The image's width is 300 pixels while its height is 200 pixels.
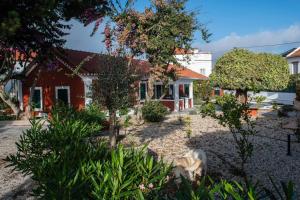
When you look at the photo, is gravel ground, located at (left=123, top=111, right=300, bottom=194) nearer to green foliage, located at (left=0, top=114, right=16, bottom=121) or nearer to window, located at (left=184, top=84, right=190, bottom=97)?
green foliage, located at (left=0, top=114, right=16, bottom=121)

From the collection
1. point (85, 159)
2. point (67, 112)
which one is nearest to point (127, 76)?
point (67, 112)

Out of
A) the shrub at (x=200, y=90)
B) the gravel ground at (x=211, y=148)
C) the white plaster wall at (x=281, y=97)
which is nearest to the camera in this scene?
the gravel ground at (x=211, y=148)

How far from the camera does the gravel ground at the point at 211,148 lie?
795 centimetres

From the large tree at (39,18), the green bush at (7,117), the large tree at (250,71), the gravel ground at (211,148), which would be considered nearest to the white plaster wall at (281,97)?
the large tree at (250,71)

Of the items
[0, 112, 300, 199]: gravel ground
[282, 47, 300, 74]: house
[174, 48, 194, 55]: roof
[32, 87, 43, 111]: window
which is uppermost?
Answer: [282, 47, 300, 74]: house

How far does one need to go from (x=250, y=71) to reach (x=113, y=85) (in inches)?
589

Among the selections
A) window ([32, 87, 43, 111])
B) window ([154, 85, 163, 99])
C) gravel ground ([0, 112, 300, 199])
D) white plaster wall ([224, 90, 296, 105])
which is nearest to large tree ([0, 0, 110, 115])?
gravel ground ([0, 112, 300, 199])

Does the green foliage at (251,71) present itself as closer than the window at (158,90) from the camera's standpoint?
Yes

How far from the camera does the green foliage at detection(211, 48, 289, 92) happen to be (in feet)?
74.8

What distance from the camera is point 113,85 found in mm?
9688

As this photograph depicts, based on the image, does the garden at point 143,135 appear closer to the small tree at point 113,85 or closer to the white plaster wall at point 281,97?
the small tree at point 113,85

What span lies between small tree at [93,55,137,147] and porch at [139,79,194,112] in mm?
17144

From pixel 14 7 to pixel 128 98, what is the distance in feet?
14.3

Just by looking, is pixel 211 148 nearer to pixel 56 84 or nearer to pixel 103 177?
pixel 103 177
